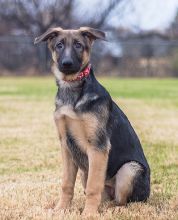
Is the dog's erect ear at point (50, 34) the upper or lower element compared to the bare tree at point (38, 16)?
upper

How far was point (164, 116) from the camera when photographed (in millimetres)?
13398

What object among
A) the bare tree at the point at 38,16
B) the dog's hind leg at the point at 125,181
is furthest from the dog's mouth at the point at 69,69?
the bare tree at the point at 38,16

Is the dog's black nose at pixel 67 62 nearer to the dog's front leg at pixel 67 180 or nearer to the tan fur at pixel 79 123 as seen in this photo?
the tan fur at pixel 79 123

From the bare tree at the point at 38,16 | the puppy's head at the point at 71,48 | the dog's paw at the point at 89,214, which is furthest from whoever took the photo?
the bare tree at the point at 38,16

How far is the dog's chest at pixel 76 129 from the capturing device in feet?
15.8

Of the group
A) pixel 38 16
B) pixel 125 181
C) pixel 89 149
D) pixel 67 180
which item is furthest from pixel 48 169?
pixel 38 16

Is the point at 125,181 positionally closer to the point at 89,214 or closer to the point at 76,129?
the point at 89,214

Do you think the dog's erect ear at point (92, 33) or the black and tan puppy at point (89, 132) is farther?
the dog's erect ear at point (92, 33)

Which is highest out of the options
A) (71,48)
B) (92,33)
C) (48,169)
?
(92,33)

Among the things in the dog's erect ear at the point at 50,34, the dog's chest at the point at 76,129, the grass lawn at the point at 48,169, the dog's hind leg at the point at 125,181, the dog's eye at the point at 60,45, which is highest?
the dog's erect ear at the point at 50,34

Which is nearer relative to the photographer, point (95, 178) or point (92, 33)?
point (95, 178)

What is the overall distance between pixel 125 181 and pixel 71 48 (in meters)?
1.25

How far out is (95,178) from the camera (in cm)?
485

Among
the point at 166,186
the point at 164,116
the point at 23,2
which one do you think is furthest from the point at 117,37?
the point at 166,186
